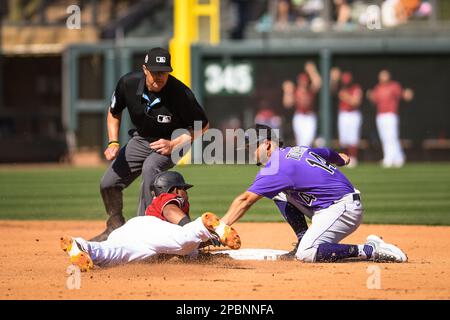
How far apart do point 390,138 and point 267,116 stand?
3000mm

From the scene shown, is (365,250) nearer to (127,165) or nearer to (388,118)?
(127,165)

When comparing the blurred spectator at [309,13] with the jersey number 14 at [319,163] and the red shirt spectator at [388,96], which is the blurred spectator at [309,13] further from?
the jersey number 14 at [319,163]

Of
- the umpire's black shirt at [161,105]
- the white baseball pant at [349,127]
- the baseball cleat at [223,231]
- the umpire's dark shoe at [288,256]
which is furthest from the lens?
the white baseball pant at [349,127]

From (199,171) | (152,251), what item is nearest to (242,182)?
(199,171)

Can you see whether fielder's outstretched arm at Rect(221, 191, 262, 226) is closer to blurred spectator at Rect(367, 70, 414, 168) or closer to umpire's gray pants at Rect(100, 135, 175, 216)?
umpire's gray pants at Rect(100, 135, 175, 216)

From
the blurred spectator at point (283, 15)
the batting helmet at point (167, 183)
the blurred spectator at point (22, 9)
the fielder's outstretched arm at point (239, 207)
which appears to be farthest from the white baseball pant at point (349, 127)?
the fielder's outstretched arm at point (239, 207)

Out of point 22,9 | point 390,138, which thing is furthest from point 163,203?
point 22,9

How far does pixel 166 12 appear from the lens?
26.7m

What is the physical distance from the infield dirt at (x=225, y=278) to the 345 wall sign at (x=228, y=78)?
13.5m

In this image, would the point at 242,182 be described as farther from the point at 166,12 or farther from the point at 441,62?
the point at 166,12

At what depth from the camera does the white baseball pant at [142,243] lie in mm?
7246

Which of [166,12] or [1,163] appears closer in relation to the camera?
[1,163]
